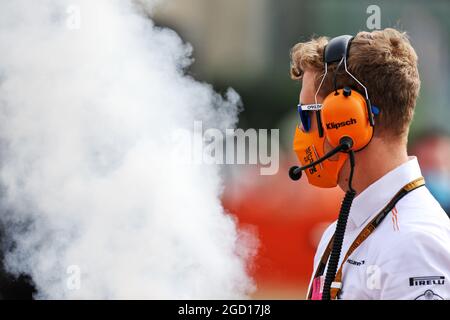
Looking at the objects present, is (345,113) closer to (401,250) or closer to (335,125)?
(335,125)

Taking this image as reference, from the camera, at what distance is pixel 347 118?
65.9 inches

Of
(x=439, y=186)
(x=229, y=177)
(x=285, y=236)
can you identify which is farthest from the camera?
(x=439, y=186)

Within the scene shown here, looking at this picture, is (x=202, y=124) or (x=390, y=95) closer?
(x=390, y=95)

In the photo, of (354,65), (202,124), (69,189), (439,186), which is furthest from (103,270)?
(439,186)

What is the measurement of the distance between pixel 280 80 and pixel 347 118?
1.90m

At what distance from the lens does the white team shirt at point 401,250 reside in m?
1.46

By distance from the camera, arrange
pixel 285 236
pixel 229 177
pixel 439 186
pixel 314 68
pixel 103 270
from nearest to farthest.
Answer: pixel 314 68, pixel 103 270, pixel 229 177, pixel 285 236, pixel 439 186

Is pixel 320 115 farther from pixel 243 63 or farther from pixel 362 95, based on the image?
pixel 243 63

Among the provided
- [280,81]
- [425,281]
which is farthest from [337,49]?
[280,81]

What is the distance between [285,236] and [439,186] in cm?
100

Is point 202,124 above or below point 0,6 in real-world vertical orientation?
below

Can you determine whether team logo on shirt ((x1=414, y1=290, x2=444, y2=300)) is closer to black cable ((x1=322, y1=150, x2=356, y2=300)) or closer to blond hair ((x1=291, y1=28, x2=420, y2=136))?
black cable ((x1=322, y1=150, x2=356, y2=300))

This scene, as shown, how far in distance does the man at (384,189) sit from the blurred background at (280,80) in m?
1.35

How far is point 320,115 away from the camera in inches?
70.1
